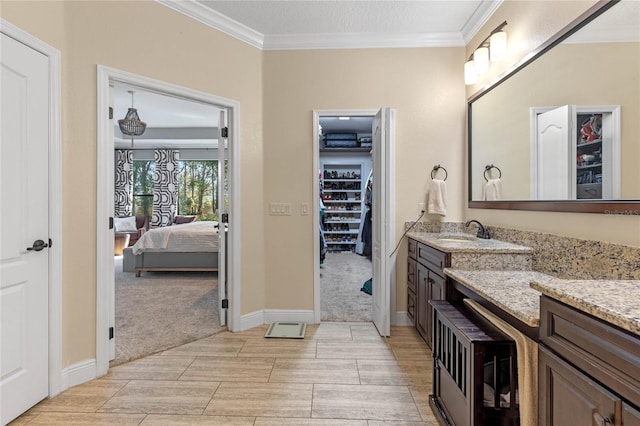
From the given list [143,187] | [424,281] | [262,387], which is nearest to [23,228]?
[262,387]

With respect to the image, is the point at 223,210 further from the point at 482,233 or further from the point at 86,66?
the point at 482,233

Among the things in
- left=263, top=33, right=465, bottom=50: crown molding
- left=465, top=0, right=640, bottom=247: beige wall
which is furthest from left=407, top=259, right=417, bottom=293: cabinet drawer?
left=263, top=33, right=465, bottom=50: crown molding

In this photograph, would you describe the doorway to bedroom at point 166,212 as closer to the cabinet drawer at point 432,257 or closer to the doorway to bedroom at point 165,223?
the doorway to bedroom at point 165,223

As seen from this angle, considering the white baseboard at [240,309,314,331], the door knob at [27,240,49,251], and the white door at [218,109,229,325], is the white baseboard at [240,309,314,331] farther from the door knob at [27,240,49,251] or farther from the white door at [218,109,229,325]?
the door knob at [27,240,49,251]

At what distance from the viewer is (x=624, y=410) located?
2.60 ft

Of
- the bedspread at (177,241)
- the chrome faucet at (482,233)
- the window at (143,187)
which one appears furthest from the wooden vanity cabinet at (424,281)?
the window at (143,187)

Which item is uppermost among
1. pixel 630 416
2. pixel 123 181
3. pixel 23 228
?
pixel 123 181

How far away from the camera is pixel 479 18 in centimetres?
281

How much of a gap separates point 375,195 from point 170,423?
236cm

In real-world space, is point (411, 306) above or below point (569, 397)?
below

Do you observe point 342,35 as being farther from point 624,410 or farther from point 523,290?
point 624,410

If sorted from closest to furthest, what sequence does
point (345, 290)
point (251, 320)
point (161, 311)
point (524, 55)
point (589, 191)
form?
point (589, 191) < point (524, 55) < point (251, 320) < point (161, 311) < point (345, 290)

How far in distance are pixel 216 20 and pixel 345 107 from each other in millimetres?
1423

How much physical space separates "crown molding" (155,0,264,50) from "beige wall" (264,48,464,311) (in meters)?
0.22
